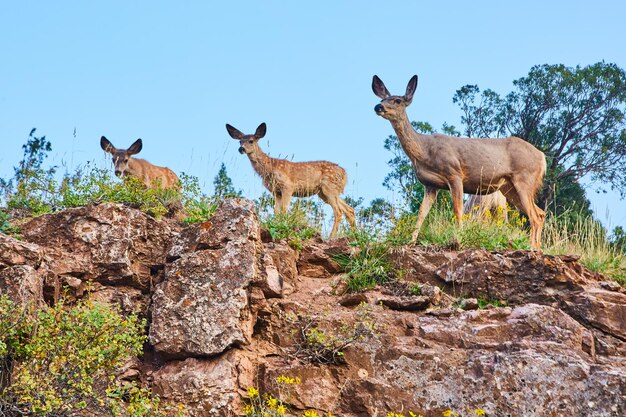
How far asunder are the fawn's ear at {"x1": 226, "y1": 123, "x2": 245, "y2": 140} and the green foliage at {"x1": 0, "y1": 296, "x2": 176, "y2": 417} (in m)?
9.57

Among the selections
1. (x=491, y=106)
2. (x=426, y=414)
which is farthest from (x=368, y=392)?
(x=491, y=106)

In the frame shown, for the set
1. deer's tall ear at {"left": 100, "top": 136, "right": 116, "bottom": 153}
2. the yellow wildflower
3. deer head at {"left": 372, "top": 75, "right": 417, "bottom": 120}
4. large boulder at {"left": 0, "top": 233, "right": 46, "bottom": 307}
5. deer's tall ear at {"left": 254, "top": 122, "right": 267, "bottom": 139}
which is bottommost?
the yellow wildflower

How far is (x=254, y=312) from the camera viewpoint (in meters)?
9.52

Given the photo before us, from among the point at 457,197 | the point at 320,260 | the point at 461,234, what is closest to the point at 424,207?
the point at 457,197

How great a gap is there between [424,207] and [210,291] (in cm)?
433

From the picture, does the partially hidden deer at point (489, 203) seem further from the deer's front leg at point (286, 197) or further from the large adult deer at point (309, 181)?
the deer's front leg at point (286, 197)

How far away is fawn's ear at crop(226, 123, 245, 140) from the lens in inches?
706

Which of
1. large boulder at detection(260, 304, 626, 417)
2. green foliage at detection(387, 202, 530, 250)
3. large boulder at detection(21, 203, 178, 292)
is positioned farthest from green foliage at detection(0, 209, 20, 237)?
green foliage at detection(387, 202, 530, 250)

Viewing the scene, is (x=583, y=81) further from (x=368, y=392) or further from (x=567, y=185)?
(x=368, y=392)

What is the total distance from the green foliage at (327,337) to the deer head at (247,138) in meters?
7.97

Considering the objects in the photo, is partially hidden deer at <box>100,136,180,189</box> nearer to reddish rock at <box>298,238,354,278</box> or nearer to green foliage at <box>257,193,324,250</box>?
green foliage at <box>257,193,324,250</box>

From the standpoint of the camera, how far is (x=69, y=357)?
820 cm

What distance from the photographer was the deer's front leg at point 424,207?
1165cm

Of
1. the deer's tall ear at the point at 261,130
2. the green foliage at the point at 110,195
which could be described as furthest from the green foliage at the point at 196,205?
the deer's tall ear at the point at 261,130
